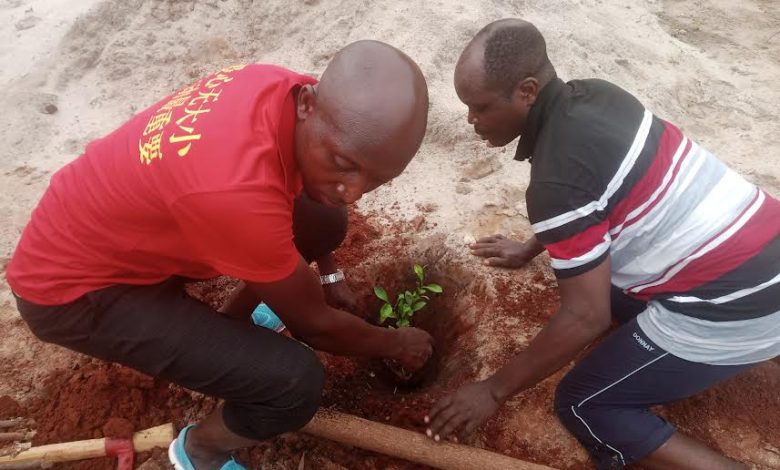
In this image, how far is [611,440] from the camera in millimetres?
2008

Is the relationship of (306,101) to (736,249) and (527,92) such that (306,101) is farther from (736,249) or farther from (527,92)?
(736,249)

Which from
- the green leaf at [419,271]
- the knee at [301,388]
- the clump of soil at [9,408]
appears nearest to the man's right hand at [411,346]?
the knee at [301,388]

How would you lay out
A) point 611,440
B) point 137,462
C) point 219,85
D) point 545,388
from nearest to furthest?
point 219,85, point 611,440, point 137,462, point 545,388

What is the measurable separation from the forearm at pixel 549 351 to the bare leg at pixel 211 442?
0.89 m

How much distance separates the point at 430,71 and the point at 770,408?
8.27 ft

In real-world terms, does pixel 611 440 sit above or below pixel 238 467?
above

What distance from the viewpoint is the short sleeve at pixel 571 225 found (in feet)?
5.42

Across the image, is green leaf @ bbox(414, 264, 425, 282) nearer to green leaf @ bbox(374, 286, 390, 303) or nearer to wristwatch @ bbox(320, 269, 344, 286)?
green leaf @ bbox(374, 286, 390, 303)

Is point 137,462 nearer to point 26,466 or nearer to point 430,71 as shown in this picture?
point 26,466

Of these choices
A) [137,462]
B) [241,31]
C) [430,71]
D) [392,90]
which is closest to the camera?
[392,90]

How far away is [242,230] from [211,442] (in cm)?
96

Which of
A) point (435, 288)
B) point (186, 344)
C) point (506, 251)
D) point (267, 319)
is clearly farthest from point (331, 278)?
point (186, 344)

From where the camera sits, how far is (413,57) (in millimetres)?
3711

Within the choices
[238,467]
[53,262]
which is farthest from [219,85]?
[238,467]
